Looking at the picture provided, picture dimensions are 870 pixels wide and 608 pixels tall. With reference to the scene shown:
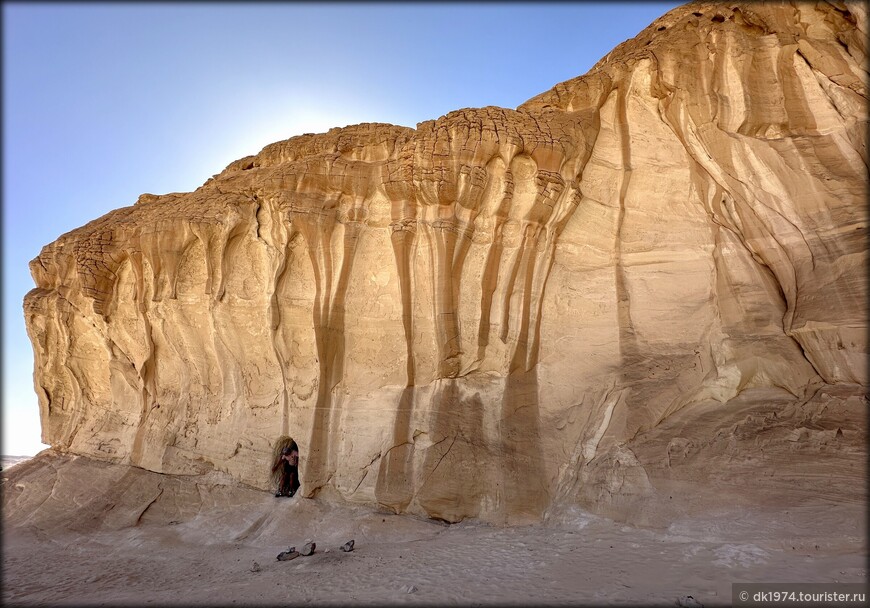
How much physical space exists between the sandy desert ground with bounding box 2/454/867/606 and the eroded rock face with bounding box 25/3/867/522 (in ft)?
2.26

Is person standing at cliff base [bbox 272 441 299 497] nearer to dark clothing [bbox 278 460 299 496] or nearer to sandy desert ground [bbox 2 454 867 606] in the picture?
dark clothing [bbox 278 460 299 496]

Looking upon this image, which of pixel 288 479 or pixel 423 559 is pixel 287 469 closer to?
pixel 288 479

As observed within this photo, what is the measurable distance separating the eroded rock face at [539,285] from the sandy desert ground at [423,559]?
0.69m

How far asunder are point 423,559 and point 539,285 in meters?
5.56

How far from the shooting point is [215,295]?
38.6 feet

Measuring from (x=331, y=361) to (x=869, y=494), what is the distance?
29.8ft

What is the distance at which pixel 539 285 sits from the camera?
10.2 metres

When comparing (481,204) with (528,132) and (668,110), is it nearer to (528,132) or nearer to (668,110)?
(528,132)

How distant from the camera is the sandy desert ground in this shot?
5770mm

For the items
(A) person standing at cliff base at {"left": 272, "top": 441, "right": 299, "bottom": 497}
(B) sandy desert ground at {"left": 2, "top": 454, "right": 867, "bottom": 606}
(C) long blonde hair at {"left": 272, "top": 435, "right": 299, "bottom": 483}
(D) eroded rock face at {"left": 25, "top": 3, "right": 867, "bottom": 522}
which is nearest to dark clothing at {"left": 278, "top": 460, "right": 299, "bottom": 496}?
(A) person standing at cliff base at {"left": 272, "top": 441, "right": 299, "bottom": 497}

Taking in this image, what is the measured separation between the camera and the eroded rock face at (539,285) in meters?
8.33

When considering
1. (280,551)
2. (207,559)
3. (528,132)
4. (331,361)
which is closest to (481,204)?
(528,132)

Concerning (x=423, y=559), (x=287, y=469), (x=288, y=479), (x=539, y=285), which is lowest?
(x=423, y=559)

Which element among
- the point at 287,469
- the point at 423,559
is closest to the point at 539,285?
the point at 423,559
